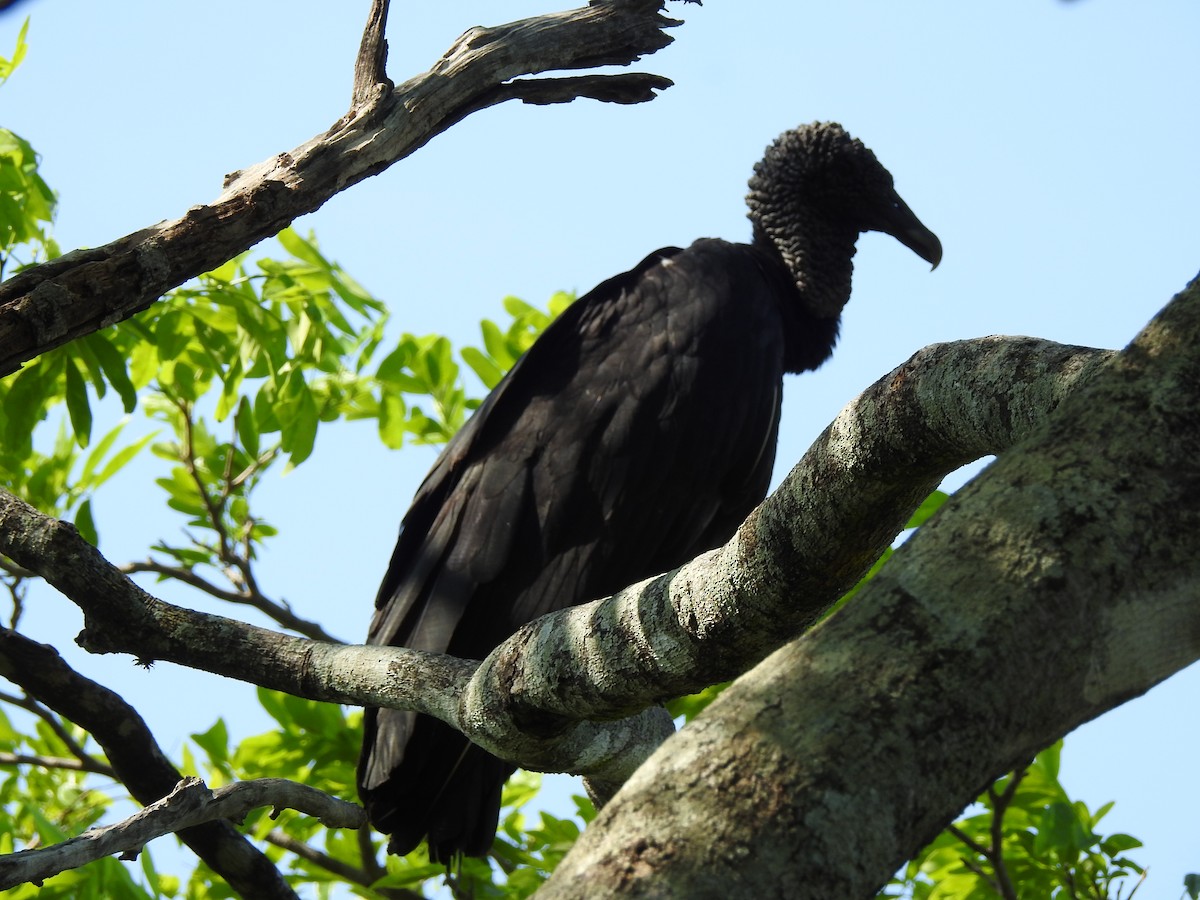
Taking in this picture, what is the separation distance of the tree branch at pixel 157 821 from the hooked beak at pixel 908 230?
3635mm

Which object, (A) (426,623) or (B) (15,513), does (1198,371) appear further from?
(A) (426,623)

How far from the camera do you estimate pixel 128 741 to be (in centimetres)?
297

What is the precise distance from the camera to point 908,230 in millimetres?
5277

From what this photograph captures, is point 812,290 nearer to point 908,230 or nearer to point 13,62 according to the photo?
point 908,230

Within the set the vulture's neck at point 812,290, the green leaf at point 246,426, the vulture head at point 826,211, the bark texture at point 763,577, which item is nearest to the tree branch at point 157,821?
the bark texture at point 763,577

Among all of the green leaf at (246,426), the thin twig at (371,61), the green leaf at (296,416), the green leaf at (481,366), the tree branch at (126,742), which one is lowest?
the tree branch at (126,742)

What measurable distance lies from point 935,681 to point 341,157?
6.76 ft

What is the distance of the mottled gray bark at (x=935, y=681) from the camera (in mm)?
1023

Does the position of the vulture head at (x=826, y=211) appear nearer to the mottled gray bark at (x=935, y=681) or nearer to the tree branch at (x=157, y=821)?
the tree branch at (x=157, y=821)

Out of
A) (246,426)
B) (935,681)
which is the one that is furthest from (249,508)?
(935,681)

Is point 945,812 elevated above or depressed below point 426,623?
below

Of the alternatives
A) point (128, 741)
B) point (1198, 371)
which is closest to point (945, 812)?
point (1198, 371)

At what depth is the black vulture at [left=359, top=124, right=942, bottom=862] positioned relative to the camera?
12.3 ft

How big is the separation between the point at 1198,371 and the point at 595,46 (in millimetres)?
2158
